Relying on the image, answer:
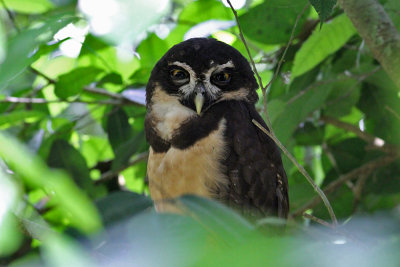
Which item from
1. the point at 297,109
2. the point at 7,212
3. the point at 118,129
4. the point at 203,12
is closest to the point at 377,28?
the point at 297,109

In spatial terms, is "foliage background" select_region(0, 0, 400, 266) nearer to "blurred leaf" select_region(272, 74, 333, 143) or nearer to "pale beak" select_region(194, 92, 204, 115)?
"blurred leaf" select_region(272, 74, 333, 143)

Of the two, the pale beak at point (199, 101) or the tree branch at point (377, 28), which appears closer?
the tree branch at point (377, 28)

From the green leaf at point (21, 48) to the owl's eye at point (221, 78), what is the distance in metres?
1.46

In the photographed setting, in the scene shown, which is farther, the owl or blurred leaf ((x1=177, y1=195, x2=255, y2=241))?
the owl

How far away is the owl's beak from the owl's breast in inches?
7.6

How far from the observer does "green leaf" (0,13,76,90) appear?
892mm

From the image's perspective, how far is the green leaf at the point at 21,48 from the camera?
892 millimetres

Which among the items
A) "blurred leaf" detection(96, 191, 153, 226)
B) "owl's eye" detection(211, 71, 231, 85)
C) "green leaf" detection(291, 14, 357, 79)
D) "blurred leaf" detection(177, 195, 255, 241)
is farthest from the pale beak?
"blurred leaf" detection(177, 195, 255, 241)

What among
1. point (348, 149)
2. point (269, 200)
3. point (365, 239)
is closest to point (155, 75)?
point (269, 200)

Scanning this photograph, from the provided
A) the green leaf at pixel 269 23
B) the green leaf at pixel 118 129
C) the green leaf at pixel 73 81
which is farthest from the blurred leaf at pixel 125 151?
the green leaf at pixel 269 23

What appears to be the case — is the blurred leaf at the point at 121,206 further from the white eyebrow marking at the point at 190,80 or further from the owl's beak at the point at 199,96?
the white eyebrow marking at the point at 190,80

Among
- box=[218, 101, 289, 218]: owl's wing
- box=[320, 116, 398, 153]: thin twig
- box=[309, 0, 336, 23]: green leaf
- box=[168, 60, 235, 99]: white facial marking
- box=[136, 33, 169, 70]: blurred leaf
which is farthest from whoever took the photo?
box=[136, 33, 169, 70]: blurred leaf

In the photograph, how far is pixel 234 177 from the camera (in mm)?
2240

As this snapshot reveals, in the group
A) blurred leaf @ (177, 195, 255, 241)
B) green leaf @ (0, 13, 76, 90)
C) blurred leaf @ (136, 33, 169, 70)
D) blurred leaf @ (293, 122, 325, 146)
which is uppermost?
green leaf @ (0, 13, 76, 90)
